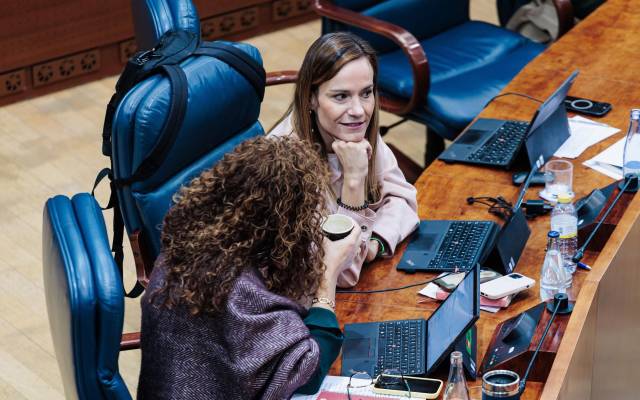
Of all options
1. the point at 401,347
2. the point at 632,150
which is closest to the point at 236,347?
the point at 401,347

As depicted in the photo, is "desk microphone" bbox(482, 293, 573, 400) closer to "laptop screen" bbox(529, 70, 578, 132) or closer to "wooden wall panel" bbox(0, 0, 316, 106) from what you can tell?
"laptop screen" bbox(529, 70, 578, 132)

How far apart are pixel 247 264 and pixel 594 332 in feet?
2.86

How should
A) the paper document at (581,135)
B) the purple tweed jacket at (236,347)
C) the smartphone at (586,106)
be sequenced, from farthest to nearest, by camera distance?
the smartphone at (586,106)
the paper document at (581,135)
the purple tweed jacket at (236,347)

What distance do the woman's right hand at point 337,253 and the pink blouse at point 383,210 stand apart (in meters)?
0.20

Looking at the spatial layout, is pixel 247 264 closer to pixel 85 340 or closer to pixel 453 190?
pixel 85 340

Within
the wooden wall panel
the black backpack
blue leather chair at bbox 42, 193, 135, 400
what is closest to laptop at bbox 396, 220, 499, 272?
the black backpack

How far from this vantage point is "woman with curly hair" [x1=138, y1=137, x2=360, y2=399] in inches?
82.0

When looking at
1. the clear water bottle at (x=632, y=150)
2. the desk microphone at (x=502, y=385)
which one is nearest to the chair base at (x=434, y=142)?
the clear water bottle at (x=632, y=150)

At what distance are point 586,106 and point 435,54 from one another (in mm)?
894

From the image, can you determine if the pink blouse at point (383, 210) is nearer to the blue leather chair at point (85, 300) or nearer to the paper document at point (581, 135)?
the paper document at point (581, 135)

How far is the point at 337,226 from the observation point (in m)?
2.49

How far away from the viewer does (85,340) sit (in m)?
1.94

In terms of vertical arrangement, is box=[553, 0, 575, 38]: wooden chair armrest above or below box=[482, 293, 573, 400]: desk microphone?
below

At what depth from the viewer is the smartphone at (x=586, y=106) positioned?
3525 mm
